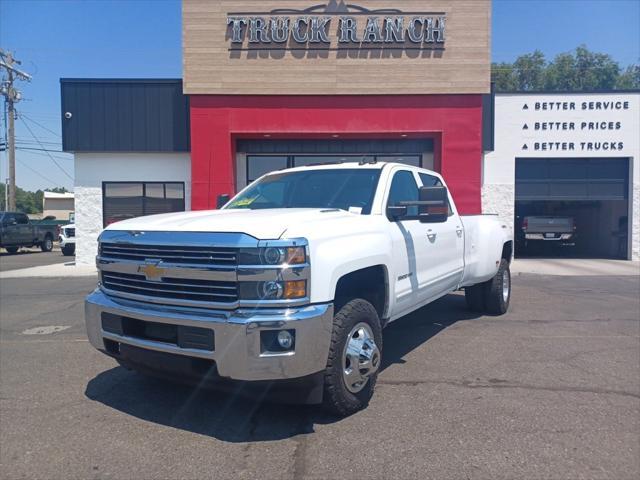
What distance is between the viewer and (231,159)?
49.3 ft

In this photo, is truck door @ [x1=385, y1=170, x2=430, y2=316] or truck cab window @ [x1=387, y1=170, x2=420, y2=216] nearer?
truck door @ [x1=385, y1=170, x2=430, y2=316]

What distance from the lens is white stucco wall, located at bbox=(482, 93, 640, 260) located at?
1609cm

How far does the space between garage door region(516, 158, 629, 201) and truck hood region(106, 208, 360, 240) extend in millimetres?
14087

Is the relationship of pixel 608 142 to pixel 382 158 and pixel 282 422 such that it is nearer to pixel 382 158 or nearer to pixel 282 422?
pixel 382 158

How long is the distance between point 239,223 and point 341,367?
1.25 metres

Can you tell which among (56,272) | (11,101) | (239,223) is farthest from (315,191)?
(11,101)

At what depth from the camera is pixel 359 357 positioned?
12.6 ft

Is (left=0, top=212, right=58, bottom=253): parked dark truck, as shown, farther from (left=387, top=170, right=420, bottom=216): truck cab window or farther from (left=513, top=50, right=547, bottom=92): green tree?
(left=513, top=50, right=547, bottom=92): green tree

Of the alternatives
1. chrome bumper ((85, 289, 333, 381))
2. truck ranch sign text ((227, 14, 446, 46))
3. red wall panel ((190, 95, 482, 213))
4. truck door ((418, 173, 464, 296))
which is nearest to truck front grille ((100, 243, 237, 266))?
chrome bumper ((85, 289, 333, 381))

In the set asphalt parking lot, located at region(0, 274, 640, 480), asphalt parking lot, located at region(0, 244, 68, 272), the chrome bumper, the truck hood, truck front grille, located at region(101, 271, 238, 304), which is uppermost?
the truck hood

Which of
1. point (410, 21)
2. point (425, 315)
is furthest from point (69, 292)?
point (410, 21)

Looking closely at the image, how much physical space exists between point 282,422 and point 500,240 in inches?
185

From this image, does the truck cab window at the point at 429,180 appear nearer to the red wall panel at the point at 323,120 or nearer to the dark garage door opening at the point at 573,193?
the red wall panel at the point at 323,120

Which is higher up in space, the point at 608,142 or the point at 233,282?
the point at 608,142
